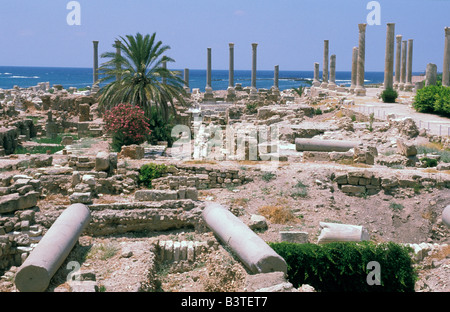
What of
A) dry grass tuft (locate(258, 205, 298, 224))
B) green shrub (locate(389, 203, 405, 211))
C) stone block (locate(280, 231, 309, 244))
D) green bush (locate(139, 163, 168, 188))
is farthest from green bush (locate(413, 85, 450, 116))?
stone block (locate(280, 231, 309, 244))

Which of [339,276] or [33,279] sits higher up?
[33,279]

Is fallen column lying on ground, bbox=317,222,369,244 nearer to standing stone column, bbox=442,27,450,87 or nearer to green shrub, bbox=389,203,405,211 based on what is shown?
green shrub, bbox=389,203,405,211

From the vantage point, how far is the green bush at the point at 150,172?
1518 cm

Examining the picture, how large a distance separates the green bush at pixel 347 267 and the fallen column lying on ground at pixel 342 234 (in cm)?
131

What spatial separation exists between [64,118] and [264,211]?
23952mm

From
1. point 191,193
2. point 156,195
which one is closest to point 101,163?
point 156,195

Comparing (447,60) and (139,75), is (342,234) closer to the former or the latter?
(139,75)

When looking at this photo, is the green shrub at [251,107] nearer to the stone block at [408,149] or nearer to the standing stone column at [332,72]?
the standing stone column at [332,72]

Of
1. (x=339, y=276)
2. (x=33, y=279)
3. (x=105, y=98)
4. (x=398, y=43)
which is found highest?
(x=398, y=43)

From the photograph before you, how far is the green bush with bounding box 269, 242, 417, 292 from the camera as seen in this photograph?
386 inches

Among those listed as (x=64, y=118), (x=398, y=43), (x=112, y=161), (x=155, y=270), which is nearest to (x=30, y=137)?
(x=64, y=118)

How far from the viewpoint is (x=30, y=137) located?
28375 millimetres

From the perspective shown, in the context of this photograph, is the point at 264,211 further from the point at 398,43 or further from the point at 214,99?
the point at 398,43

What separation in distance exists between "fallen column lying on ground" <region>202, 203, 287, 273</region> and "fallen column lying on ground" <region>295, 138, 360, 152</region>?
9.58 meters
